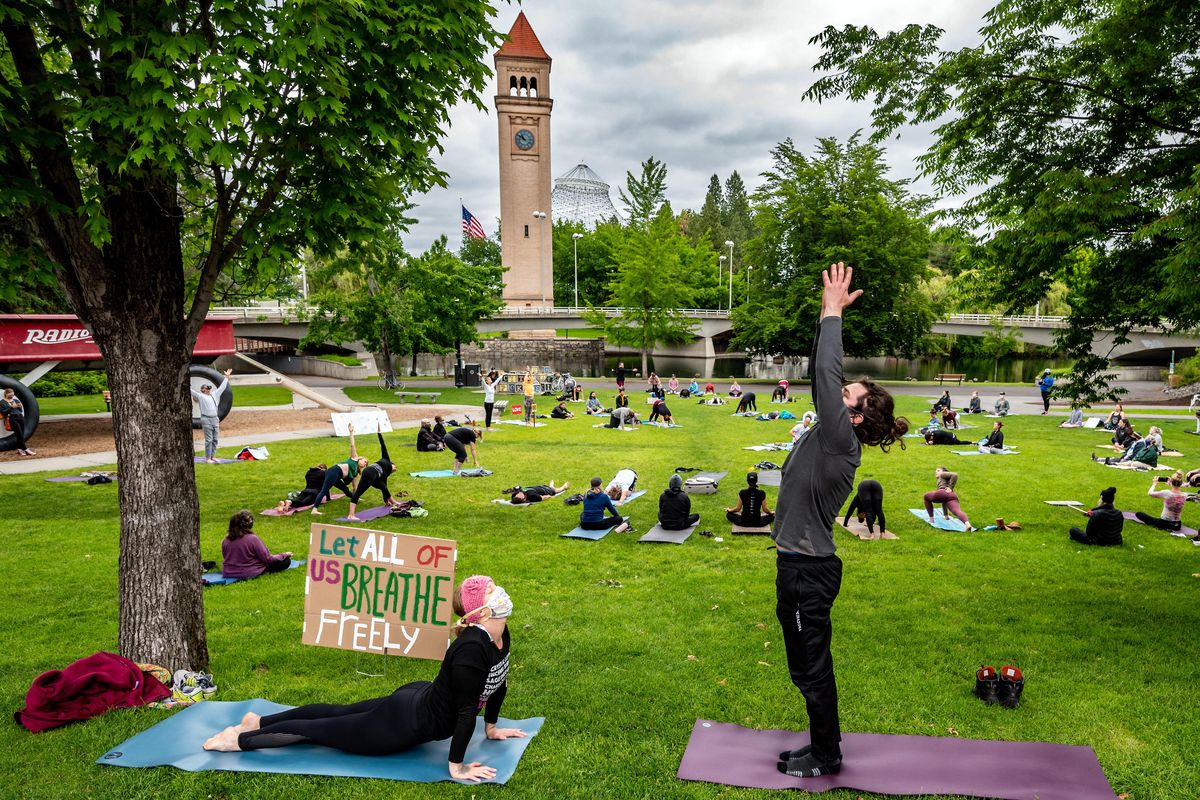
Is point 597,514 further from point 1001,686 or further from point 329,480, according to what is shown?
point 1001,686

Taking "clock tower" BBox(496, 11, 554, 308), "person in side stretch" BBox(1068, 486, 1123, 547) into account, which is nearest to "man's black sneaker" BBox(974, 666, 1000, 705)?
"person in side stretch" BBox(1068, 486, 1123, 547)

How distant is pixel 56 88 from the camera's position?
539cm

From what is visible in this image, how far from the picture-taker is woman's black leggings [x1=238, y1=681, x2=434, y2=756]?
17.6 feet

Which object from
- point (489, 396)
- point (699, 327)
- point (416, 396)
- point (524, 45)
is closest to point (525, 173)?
point (524, 45)

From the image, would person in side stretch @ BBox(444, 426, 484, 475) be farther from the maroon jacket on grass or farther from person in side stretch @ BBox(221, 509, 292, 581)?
the maroon jacket on grass

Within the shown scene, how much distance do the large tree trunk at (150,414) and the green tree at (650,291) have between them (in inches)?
1709

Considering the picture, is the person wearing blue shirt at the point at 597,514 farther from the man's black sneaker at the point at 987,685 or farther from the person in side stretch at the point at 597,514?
the man's black sneaker at the point at 987,685

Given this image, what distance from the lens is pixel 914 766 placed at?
5363 mm

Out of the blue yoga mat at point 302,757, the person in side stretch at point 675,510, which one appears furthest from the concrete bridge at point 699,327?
the blue yoga mat at point 302,757

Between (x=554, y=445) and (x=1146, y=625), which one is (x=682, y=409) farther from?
(x=1146, y=625)

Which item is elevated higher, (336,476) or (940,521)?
(336,476)

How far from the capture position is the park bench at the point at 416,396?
36.1m

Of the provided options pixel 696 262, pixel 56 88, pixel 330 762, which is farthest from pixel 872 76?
pixel 696 262

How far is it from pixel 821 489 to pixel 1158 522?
40.4 ft
